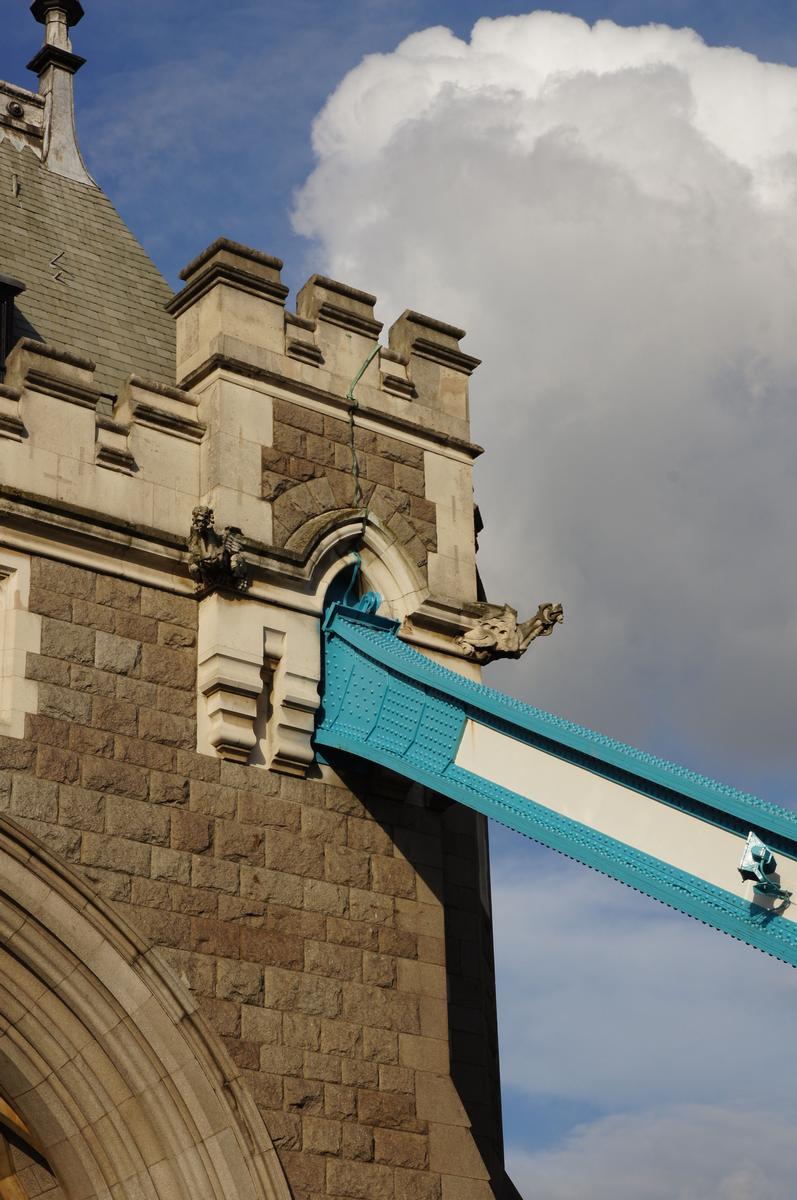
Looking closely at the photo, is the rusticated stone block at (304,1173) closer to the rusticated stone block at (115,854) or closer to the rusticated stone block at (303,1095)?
the rusticated stone block at (303,1095)

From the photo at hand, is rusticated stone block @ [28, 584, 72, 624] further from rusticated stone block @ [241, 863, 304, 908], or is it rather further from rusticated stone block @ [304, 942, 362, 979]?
rusticated stone block @ [304, 942, 362, 979]

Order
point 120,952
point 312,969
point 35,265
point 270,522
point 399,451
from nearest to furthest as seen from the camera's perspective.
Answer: point 120,952 → point 312,969 → point 270,522 → point 399,451 → point 35,265

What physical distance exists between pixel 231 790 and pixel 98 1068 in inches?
78.1

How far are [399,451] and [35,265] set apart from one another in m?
4.07

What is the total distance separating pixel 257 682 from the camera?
1284 centimetres

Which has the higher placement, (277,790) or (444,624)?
(444,624)

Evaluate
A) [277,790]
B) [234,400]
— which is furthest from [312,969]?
[234,400]

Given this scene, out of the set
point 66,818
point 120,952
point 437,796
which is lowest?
point 120,952

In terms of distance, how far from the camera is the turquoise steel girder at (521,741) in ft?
37.3

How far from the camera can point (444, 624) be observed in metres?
14.2

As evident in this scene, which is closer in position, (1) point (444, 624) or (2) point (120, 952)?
(2) point (120, 952)

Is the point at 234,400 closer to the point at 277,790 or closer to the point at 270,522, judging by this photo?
the point at 270,522

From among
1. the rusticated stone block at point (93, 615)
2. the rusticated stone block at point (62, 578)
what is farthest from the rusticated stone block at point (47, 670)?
the rusticated stone block at point (62, 578)

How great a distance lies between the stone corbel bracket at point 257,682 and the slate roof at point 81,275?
10.8 ft
